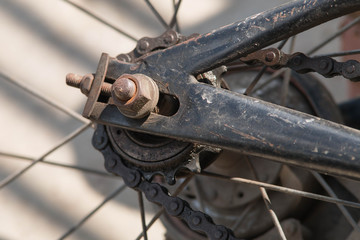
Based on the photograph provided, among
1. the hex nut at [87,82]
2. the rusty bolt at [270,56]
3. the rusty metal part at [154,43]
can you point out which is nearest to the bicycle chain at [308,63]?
the rusty bolt at [270,56]

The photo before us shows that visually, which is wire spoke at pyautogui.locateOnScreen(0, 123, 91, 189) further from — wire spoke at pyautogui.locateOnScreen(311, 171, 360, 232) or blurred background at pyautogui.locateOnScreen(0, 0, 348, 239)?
blurred background at pyautogui.locateOnScreen(0, 0, 348, 239)

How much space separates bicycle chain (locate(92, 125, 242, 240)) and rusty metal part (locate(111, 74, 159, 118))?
0.13 m

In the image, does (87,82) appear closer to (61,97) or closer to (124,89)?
(124,89)

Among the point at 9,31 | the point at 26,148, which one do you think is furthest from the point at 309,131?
the point at 9,31

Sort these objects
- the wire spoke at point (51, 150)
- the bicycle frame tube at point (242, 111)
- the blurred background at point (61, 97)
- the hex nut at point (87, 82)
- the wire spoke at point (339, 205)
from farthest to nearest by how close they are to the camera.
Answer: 1. the blurred background at point (61, 97)
2. the wire spoke at point (51, 150)
3. the wire spoke at point (339, 205)
4. the hex nut at point (87, 82)
5. the bicycle frame tube at point (242, 111)

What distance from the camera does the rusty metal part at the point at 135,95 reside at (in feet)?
3.22

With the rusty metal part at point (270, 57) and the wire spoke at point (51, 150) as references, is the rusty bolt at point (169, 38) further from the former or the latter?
the wire spoke at point (51, 150)

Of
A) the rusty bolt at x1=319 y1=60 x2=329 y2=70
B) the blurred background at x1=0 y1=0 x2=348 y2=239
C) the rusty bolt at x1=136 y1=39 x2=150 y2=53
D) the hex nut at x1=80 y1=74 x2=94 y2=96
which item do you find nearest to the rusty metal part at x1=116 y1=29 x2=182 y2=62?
the rusty bolt at x1=136 y1=39 x2=150 y2=53

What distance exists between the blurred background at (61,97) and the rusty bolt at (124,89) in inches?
42.7

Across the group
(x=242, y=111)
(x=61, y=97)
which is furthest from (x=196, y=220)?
(x=61, y=97)

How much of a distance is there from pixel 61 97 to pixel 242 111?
129cm

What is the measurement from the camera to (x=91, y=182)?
2127 mm

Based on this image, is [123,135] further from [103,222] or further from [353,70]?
[103,222]

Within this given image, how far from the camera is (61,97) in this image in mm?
2170
